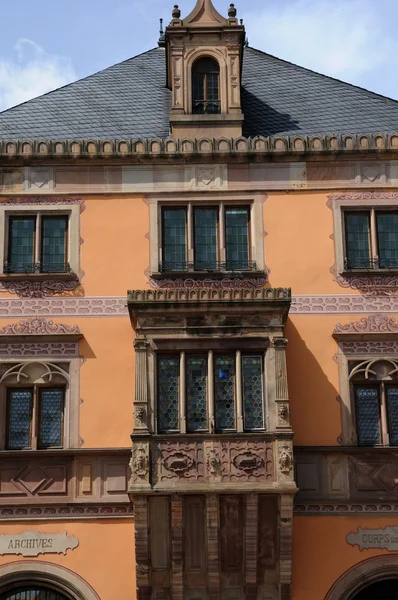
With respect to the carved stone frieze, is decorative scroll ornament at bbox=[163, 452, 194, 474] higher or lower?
lower

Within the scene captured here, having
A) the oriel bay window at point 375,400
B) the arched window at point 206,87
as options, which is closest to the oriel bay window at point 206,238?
the arched window at point 206,87

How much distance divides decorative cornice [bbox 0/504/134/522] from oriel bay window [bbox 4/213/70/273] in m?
4.77

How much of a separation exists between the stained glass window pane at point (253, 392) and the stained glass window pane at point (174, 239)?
2702mm

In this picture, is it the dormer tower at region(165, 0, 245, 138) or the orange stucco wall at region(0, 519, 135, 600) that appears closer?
the orange stucco wall at region(0, 519, 135, 600)

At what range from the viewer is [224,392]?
22.3 metres

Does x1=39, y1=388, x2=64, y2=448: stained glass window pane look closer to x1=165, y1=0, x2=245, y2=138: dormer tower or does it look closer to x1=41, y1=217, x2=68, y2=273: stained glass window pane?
x1=41, y1=217, x2=68, y2=273: stained glass window pane

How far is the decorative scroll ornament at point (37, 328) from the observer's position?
2344 centimetres

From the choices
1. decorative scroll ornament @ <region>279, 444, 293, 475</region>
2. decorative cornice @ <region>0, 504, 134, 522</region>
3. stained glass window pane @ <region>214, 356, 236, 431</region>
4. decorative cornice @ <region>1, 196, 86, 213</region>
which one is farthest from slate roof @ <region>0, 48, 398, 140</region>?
decorative cornice @ <region>0, 504, 134, 522</region>

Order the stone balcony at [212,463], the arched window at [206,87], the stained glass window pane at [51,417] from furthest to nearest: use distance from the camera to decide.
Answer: the arched window at [206,87] < the stained glass window pane at [51,417] < the stone balcony at [212,463]

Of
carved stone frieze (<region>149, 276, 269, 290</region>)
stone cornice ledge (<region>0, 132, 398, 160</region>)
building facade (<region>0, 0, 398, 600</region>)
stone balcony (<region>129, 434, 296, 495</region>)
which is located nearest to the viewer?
stone balcony (<region>129, 434, 296, 495</region>)

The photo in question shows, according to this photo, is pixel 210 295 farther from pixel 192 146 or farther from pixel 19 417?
pixel 19 417

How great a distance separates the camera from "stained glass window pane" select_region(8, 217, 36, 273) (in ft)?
78.7

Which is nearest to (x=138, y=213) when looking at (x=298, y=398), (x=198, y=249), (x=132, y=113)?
(x=198, y=249)

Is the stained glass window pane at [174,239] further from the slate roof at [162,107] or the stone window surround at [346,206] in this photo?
the stone window surround at [346,206]
